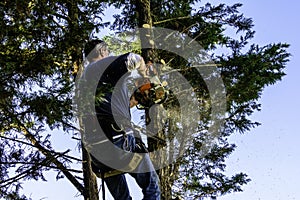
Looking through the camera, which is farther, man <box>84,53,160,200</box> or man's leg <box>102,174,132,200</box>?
man's leg <box>102,174,132,200</box>

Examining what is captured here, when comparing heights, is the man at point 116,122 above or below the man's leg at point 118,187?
above

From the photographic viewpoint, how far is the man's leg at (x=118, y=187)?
5.46m

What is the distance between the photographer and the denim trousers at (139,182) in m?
5.11

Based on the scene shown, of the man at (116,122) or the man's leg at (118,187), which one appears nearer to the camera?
the man at (116,122)

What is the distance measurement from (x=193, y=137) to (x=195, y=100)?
632 mm

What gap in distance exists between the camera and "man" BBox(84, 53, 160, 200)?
5.14 metres

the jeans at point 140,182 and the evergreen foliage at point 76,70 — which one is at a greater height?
the evergreen foliage at point 76,70

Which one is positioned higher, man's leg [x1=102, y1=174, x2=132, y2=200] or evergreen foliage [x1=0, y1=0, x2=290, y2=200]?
evergreen foliage [x1=0, y1=0, x2=290, y2=200]

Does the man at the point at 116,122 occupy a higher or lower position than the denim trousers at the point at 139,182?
higher

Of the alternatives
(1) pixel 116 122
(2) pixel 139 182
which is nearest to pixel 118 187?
(2) pixel 139 182

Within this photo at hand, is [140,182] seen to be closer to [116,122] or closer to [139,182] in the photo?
[139,182]

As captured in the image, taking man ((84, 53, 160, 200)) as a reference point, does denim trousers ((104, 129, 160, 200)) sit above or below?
below

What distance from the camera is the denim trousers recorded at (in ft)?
16.8

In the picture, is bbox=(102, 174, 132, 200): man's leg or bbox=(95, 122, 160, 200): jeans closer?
bbox=(95, 122, 160, 200): jeans
